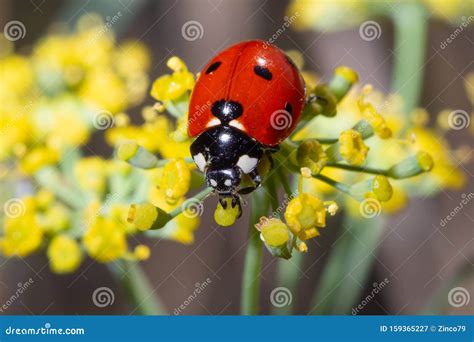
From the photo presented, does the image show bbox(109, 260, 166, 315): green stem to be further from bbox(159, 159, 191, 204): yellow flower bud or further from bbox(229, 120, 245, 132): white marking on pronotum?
bbox(229, 120, 245, 132): white marking on pronotum

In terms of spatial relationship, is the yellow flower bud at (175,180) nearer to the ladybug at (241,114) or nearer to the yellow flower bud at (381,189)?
the ladybug at (241,114)

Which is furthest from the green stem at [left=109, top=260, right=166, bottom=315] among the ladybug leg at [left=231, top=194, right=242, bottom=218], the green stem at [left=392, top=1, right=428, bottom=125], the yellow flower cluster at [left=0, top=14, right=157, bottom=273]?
the green stem at [left=392, top=1, right=428, bottom=125]

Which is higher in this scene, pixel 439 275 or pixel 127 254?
pixel 439 275

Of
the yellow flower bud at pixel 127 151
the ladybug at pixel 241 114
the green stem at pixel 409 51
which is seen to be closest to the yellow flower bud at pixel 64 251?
the yellow flower bud at pixel 127 151


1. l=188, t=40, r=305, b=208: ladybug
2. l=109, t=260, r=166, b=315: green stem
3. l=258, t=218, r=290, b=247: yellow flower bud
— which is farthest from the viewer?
l=109, t=260, r=166, b=315: green stem

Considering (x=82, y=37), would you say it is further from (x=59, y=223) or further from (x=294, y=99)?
(x=294, y=99)

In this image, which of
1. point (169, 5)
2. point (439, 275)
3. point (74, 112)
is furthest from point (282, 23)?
point (439, 275)
